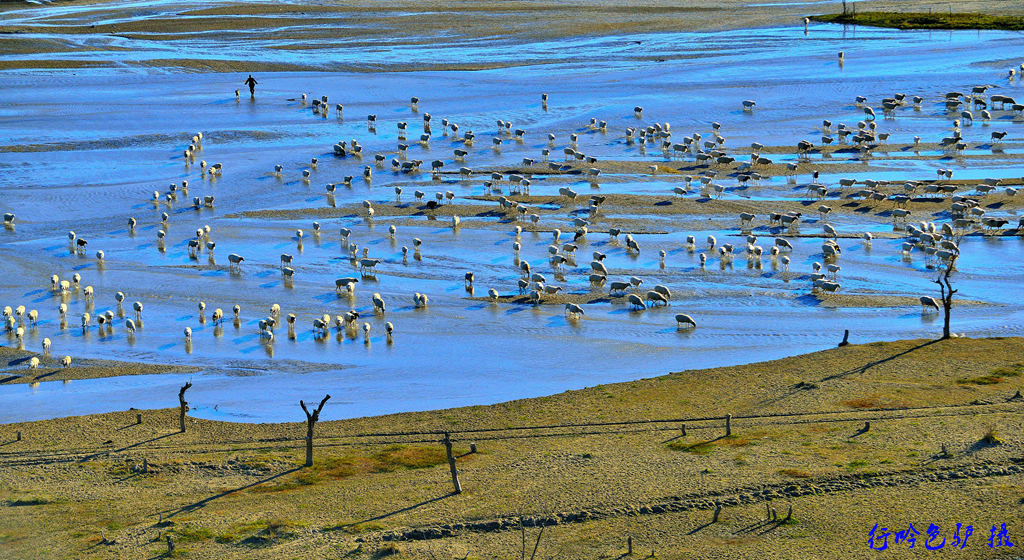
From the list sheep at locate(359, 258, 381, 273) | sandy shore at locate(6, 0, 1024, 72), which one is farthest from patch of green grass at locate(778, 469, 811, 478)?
sandy shore at locate(6, 0, 1024, 72)

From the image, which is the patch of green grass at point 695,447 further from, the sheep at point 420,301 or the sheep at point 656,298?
the sheep at point 420,301

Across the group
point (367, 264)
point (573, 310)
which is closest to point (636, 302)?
point (573, 310)

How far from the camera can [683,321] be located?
31.6 metres

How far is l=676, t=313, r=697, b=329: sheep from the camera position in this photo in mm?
31500

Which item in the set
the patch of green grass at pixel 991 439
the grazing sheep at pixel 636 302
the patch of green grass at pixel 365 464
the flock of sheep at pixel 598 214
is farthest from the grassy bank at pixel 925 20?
the patch of green grass at pixel 365 464

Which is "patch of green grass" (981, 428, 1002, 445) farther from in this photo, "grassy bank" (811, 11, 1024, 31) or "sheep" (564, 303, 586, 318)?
"grassy bank" (811, 11, 1024, 31)

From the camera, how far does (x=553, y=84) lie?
226 feet

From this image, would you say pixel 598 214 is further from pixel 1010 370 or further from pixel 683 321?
pixel 1010 370

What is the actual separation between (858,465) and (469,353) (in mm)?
11906

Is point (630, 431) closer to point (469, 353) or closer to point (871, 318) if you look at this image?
point (469, 353)

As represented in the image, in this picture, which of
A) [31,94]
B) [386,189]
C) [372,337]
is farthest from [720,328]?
[31,94]

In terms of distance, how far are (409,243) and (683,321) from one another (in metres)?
11.8

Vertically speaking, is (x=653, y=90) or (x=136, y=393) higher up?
(x=653, y=90)

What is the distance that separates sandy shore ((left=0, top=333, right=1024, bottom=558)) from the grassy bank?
66743 mm
